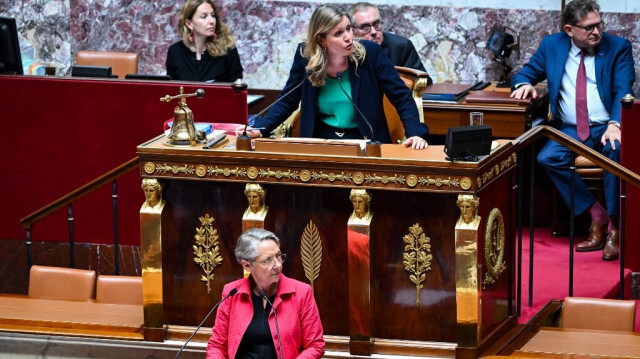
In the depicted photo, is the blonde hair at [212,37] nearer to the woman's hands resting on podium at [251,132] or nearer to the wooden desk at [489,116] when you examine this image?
the wooden desk at [489,116]

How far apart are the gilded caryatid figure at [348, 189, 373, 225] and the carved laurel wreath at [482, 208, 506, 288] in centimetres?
52

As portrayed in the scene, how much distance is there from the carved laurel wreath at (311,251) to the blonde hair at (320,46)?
749 millimetres

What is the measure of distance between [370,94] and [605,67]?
83.6 inches

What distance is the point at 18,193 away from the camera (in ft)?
25.8

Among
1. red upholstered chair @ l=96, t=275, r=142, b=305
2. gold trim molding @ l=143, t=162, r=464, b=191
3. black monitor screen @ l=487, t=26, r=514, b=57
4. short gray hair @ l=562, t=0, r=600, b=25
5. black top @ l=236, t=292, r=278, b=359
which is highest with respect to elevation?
short gray hair @ l=562, t=0, r=600, b=25

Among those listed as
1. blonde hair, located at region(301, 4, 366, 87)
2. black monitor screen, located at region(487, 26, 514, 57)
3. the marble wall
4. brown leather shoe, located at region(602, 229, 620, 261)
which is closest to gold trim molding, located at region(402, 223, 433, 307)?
blonde hair, located at region(301, 4, 366, 87)

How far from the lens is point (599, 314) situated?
597cm

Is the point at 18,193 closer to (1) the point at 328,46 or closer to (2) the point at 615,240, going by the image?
(1) the point at 328,46

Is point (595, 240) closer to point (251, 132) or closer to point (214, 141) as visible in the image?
point (251, 132)

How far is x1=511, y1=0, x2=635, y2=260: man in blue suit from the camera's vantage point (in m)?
7.26

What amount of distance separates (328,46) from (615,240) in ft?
7.32

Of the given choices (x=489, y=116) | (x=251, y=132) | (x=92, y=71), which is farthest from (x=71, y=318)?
(x=489, y=116)

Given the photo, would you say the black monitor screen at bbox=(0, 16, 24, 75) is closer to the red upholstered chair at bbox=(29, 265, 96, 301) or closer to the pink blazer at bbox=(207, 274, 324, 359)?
the red upholstered chair at bbox=(29, 265, 96, 301)

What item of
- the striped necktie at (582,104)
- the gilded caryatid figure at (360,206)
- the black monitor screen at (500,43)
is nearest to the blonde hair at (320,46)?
the gilded caryatid figure at (360,206)
